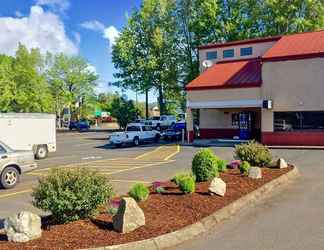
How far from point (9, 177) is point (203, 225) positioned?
860 centimetres

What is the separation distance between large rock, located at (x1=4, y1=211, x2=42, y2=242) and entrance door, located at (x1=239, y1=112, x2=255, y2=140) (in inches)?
994

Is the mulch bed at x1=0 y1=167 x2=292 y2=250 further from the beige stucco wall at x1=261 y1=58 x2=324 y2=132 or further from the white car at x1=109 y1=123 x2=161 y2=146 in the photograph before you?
the white car at x1=109 y1=123 x2=161 y2=146

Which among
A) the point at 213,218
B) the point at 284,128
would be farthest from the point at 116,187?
the point at 284,128

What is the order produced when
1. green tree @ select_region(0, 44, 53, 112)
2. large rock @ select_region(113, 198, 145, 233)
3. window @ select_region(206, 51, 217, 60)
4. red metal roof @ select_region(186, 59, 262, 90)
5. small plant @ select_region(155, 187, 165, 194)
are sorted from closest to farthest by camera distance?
1. large rock @ select_region(113, 198, 145, 233)
2. small plant @ select_region(155, 187, 165, 194)
3. red metal roof @ select_region(186, 59, 262, 90)
4. window @ select_region(206, 51, 217, 60)
5. green tree @ select_region(0, 44, 53, 112)

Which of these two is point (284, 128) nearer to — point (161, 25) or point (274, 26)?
point (274, 26)

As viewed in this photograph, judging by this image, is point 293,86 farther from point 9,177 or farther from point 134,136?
point 9,177

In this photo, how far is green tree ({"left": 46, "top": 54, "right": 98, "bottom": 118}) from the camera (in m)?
77.3

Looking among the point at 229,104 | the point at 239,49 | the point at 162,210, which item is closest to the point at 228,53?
the point at 239,49

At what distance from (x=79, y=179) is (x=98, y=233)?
3.49 feet

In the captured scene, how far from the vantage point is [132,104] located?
59.5m

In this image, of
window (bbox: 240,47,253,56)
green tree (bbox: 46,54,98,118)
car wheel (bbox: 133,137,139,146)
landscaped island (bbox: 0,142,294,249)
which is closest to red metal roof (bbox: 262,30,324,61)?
window (bbox: 240,47,253,56)

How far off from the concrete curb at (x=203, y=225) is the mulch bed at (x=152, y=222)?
14 cm

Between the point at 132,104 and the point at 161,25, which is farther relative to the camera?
the point at 132,104

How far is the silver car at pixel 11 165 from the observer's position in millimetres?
13758
